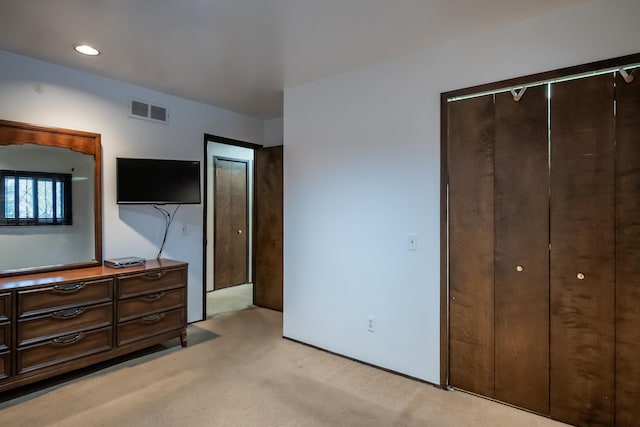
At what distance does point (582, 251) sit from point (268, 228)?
11.4 ft

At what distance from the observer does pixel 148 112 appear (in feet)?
12.1

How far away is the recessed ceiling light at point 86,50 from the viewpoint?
2649 millimetres

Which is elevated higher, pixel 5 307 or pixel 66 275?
pixel 66 275

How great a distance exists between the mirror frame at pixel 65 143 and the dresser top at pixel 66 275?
0.06 m

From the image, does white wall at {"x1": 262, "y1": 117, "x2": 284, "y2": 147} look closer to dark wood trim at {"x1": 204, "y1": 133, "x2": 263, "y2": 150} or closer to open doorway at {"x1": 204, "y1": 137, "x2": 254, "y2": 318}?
dark wood trim at {"x1": 204, "y1": 133, "x2": 263, "y2": 150}

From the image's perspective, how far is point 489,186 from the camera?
2.46 meters

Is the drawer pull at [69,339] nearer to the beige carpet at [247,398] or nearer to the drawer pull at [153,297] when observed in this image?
the beige carpet at [247,398]

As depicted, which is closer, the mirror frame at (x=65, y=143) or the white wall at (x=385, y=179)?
the white wall at (x=385, y=179)

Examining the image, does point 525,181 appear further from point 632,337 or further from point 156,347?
point 156,347

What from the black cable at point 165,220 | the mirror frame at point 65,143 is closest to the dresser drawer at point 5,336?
the mirror frame at point 65,143

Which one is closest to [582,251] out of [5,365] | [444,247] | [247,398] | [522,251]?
[522,251]

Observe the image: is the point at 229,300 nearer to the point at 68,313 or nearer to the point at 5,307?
the point at 68,313

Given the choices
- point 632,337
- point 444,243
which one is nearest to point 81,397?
point 444,243

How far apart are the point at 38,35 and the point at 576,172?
374cm
